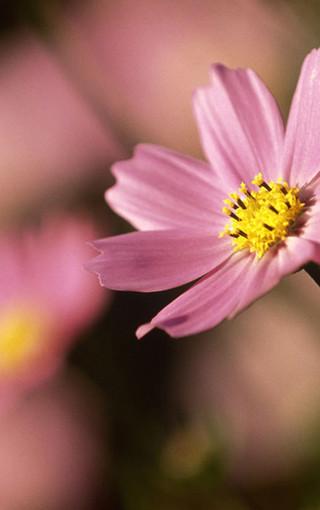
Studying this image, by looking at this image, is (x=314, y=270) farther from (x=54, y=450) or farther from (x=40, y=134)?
(x=40, y=134)

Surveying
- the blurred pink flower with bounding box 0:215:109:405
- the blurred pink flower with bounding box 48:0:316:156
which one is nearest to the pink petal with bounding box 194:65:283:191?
the blurred pink flower with bounding box 0:215:109:405

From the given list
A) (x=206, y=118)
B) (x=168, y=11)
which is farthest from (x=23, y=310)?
(x=168, y=11)

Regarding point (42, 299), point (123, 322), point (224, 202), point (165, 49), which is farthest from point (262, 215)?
point (165, 49)

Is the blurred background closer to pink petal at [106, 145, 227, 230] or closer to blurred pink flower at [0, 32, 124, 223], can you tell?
blurred pink flower at [0, 32, 124, 223]

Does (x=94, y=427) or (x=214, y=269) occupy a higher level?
(x=214, y=269)

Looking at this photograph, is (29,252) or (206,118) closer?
(206,118)

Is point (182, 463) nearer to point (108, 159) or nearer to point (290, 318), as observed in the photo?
point (290, 318)
